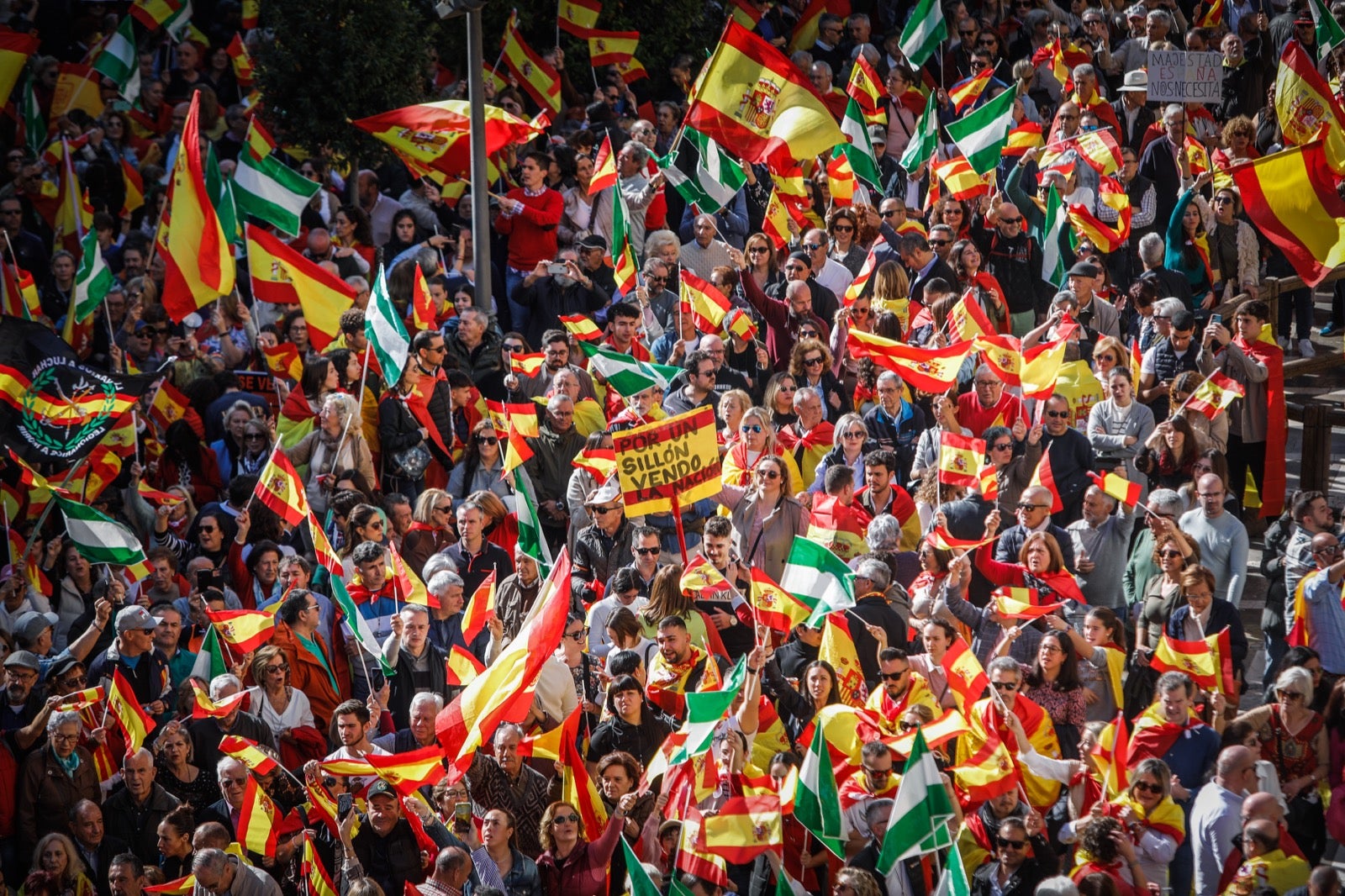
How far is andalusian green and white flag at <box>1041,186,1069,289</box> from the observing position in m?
14.6

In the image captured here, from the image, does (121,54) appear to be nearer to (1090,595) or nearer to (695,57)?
(695,57)

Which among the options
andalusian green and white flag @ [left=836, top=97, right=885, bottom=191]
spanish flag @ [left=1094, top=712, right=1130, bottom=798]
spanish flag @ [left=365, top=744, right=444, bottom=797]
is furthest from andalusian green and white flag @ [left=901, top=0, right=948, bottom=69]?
spanish flag @ [left=365, top=744, right=444, bottom=797]

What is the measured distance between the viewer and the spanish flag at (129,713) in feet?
35.9

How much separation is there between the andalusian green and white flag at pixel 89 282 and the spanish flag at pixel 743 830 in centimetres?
745

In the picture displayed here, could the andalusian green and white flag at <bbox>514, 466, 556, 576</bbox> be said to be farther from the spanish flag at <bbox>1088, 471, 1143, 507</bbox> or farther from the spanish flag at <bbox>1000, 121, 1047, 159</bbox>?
Answer: the spanish flag at <bbox>1000, 121, 1047, 159</bbox>

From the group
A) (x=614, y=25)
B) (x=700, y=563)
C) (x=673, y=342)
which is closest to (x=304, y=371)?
(x=673, y=342)

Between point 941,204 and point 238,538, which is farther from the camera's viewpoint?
point 941,204

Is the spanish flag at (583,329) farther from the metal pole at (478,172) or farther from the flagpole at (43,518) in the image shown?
the flagpole at (43,518)

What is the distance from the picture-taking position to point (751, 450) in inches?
495

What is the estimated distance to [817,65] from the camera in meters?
17.8

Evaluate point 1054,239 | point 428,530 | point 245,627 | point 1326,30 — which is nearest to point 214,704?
point 245,627

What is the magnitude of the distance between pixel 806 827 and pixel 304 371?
5917mm

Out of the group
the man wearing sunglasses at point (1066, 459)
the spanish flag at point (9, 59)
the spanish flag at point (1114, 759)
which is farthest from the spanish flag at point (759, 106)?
the spanish flag at point (1114, 759)

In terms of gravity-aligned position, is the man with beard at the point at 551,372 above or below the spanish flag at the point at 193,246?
below
